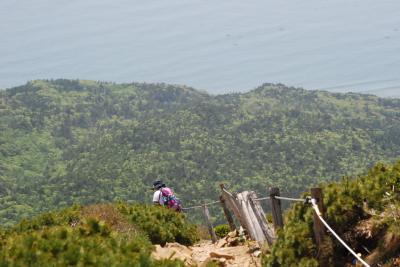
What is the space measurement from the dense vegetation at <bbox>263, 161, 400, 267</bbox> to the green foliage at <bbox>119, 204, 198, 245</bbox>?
5.01 meters

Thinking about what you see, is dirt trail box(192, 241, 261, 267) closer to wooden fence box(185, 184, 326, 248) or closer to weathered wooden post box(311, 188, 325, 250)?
wooden fence box(185, 184, 326, 248)

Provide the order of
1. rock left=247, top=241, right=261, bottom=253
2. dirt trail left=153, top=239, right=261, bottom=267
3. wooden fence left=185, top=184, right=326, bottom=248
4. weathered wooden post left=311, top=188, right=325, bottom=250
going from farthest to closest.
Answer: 1. rock left=247, top=241, right=261, bottom=253
2. dirt trail left=153, top=239, right=261, bottom=267
3. wooden fence left=185, top=184, right=326, bottom=248
4. weathered wooden post left=311, top=188, right=325, bottom=250

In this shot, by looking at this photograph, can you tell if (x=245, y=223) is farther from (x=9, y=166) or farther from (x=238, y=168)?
(x=9, y=166)

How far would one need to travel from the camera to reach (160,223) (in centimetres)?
1345

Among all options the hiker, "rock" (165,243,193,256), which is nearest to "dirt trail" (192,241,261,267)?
"rock" (165,243,193,256)

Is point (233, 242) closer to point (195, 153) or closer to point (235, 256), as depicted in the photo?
point (235, 256)

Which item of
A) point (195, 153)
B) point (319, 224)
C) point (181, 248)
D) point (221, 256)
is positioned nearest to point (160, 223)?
point (181, 248)

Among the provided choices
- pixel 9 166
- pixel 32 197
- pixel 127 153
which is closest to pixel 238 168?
pixel 127 153

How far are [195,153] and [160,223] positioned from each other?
406 ft

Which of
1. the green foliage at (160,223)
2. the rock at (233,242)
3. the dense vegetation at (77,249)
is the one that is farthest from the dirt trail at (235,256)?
the dense vegetation at (77,249)

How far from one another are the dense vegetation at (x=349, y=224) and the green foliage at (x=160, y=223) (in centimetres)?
501

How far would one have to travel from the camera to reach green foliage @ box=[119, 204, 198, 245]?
521 inches

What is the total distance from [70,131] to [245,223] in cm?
19092

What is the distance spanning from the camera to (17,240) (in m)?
7.30
